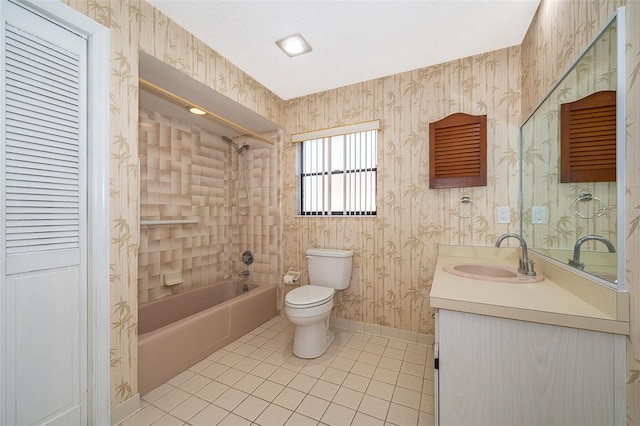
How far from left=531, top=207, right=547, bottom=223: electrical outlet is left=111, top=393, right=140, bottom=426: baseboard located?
99.4 inches

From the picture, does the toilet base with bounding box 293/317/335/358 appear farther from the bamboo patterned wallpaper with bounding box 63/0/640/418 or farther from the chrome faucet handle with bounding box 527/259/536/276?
the chrome faucet handle with bounding box 527/259/536/276

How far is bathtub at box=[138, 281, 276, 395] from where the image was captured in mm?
1499

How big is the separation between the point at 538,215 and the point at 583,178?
0.50 meters

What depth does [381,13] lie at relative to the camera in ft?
4.85

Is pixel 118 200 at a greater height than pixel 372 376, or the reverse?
pixel 118 200

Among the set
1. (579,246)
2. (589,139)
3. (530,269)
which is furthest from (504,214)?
(589,139)

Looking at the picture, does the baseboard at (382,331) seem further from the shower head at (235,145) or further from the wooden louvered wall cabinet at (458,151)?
the shower head at (235,145)

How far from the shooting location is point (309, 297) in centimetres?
188

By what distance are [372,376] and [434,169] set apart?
5.18 feet

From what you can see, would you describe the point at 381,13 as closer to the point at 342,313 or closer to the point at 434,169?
the point at 434,169

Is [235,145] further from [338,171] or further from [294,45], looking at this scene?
[294,45]

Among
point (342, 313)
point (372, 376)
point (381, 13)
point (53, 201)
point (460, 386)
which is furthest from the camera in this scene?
point (342, 313)

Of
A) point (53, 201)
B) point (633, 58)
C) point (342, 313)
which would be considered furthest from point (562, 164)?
point (53, 201)

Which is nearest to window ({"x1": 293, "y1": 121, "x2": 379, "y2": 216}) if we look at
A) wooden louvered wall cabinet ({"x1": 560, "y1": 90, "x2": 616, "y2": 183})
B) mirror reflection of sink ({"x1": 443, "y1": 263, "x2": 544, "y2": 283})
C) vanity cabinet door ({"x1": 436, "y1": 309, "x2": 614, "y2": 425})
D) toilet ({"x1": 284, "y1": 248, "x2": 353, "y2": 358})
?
toilet ({"x1": 284, "y1": 248, "x2": 353, "y2": 358})
